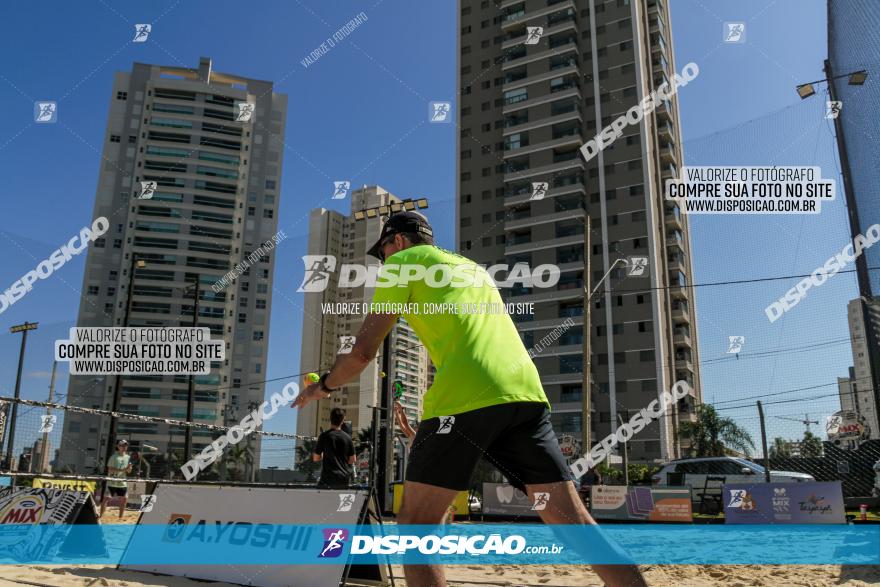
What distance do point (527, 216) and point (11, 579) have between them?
192 feet

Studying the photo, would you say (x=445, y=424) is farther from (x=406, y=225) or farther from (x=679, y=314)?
(x=679, y=314)

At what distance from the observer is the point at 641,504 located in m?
14.4

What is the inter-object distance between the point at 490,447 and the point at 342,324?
275ft

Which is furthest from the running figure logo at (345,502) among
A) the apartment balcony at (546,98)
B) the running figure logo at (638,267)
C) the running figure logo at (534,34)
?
the running figure logo at (534,34)

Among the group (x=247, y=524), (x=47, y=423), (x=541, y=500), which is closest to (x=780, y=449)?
(x=247, y=524)

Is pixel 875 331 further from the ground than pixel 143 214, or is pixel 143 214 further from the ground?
pixel 143 214

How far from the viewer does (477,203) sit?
64.2 metres

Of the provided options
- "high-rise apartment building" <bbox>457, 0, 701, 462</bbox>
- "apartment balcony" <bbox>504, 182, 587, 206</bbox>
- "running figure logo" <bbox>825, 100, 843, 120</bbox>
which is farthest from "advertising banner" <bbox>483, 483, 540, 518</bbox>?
"apartment balcony" <bbox>504, 182, 587, 206</bbox>

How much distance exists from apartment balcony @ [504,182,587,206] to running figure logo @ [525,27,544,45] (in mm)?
16695

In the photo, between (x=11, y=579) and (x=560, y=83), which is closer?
(x=11, y=579)

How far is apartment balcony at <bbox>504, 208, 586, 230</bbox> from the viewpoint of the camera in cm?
5753

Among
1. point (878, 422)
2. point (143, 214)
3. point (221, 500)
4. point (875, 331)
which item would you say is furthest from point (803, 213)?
point (143, 214)

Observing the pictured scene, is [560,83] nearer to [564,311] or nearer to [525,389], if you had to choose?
[564,311]

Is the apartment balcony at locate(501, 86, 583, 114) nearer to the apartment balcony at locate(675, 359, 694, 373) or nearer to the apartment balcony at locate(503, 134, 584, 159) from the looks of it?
the apartment balcony at locate(503, 134, 584, 159)
